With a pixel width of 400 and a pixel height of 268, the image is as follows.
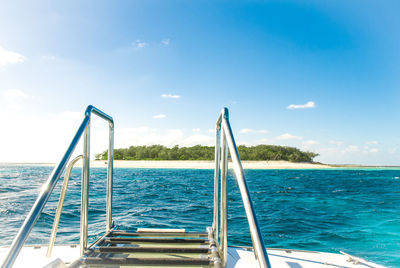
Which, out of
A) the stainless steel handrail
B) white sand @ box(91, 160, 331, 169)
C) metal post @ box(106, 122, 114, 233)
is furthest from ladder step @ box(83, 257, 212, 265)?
white sand @ box(91, 160, 331, 169)

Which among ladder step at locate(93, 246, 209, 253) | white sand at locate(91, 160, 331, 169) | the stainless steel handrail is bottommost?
white sand at locate(91, 160, 331, 169)

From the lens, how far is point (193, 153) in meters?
57.1

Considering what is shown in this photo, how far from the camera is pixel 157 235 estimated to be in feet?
7.56

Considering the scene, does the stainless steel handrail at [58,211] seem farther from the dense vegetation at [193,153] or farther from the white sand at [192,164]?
the dense vegetation at [193,153]

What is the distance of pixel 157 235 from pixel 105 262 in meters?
0.81

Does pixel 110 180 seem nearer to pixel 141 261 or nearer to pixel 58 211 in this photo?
pixel 58 211

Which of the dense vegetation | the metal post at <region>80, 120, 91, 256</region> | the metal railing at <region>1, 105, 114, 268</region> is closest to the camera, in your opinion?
the metal railing at <region>1, 105, 114, 268</region>

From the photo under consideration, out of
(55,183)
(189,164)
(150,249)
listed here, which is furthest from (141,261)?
(189,164)

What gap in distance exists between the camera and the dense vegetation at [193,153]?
56688 mm

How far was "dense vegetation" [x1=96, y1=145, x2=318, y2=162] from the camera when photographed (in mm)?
56688

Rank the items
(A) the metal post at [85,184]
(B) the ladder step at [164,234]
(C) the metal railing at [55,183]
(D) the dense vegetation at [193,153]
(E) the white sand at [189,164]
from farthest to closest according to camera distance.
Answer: (D) the dense vegetation at [193,153]
(E) the white sand at [189,164]
(B) the ladder step at [164,234]
(A) the metal post at [85,184]
(C) the metal railing at [55,183]

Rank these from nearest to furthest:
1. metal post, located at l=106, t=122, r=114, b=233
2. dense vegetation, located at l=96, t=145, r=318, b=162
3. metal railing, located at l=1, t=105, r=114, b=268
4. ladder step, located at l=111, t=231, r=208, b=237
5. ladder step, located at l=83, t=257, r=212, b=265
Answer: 1. metal railing, located at l=1, t=105, r=114, b=268
2. ladder step, located at l=83, t=257, r=212, b=265
3. ladder step, located at l=111, t=231, r=208, b=237
4. metal post, located at l=106, t=122, r=114, b=233
5. dense vegetation, located at l=96, t=145, r=318, b=162

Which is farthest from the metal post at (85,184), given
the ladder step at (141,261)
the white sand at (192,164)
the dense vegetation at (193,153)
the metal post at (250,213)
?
the dense vegetation at (193,153)

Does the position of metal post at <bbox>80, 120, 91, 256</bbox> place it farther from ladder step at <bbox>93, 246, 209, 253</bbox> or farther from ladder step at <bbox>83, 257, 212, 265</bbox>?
ladder step at <bbox>83, 257, 212, 265</bbox>
